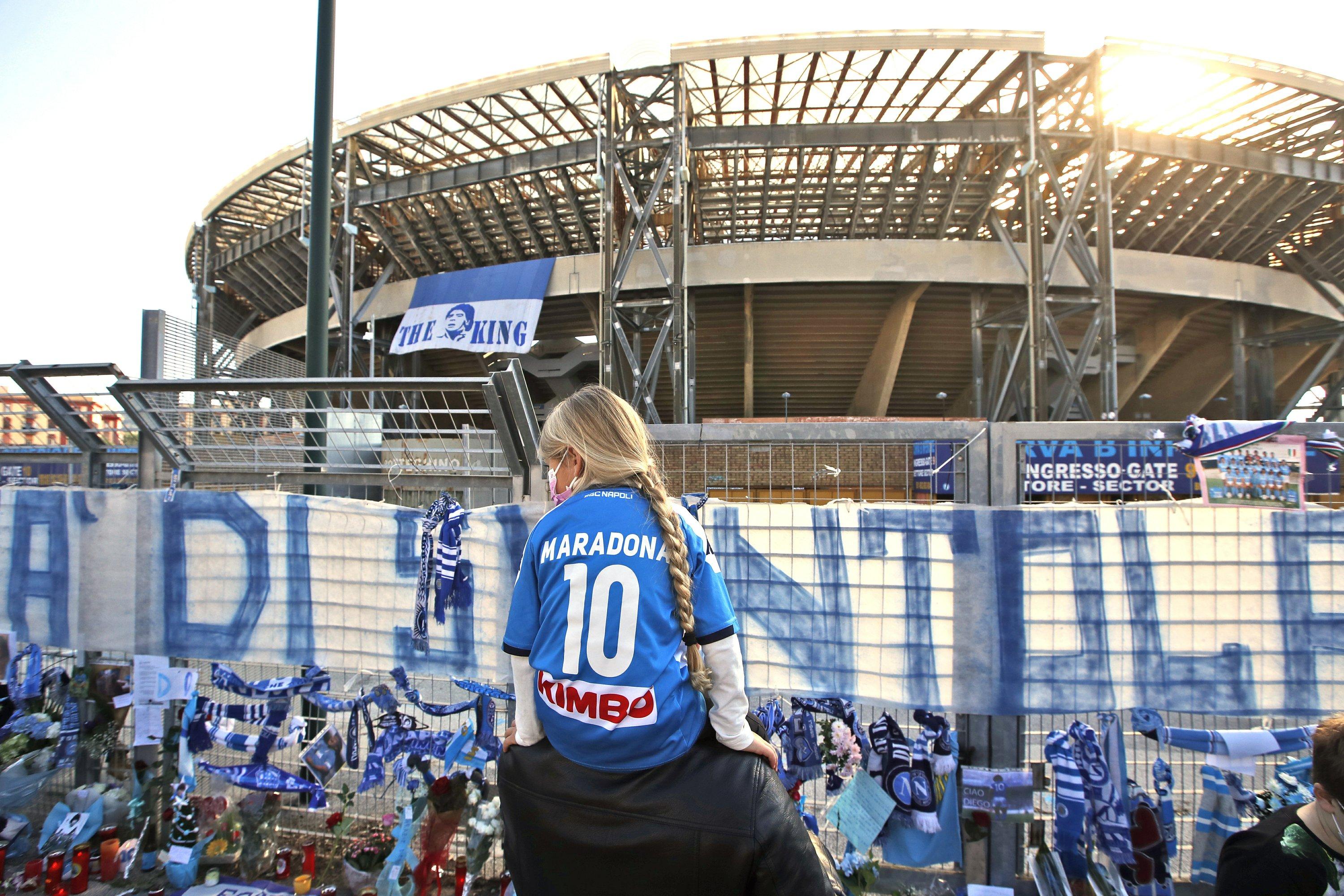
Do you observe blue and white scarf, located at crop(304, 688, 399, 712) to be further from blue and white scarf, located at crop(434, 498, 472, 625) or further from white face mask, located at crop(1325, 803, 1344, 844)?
white face mask, located at crop(1325, 803, 1344, 844)

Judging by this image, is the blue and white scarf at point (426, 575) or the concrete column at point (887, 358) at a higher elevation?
the concrete column at point (887, 358)

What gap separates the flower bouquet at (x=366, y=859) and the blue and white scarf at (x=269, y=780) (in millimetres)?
262

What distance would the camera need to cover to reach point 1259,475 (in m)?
2.55

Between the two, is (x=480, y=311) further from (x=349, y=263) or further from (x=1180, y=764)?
(x=1180, y=764)

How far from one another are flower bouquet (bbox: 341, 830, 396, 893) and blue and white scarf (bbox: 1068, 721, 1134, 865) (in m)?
2.87

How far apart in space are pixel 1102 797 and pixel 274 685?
354cm

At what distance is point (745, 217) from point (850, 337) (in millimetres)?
5452

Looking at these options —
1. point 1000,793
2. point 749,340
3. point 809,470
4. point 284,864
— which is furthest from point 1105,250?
point 284,864

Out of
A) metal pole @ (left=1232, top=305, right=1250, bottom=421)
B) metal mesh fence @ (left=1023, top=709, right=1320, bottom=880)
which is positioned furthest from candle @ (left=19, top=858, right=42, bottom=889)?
metal pole @ (left=1232, top=305, right=1250, bottom=421)

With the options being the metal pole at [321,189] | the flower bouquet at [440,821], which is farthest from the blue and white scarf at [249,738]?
the metal pole at [321,189]

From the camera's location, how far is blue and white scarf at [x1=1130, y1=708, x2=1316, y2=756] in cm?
246

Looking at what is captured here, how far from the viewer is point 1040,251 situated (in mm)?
15094

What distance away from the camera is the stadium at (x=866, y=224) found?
48.5 feet

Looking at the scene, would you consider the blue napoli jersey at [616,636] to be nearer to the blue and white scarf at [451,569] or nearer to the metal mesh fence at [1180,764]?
the blue and white scarf at [451,569]
